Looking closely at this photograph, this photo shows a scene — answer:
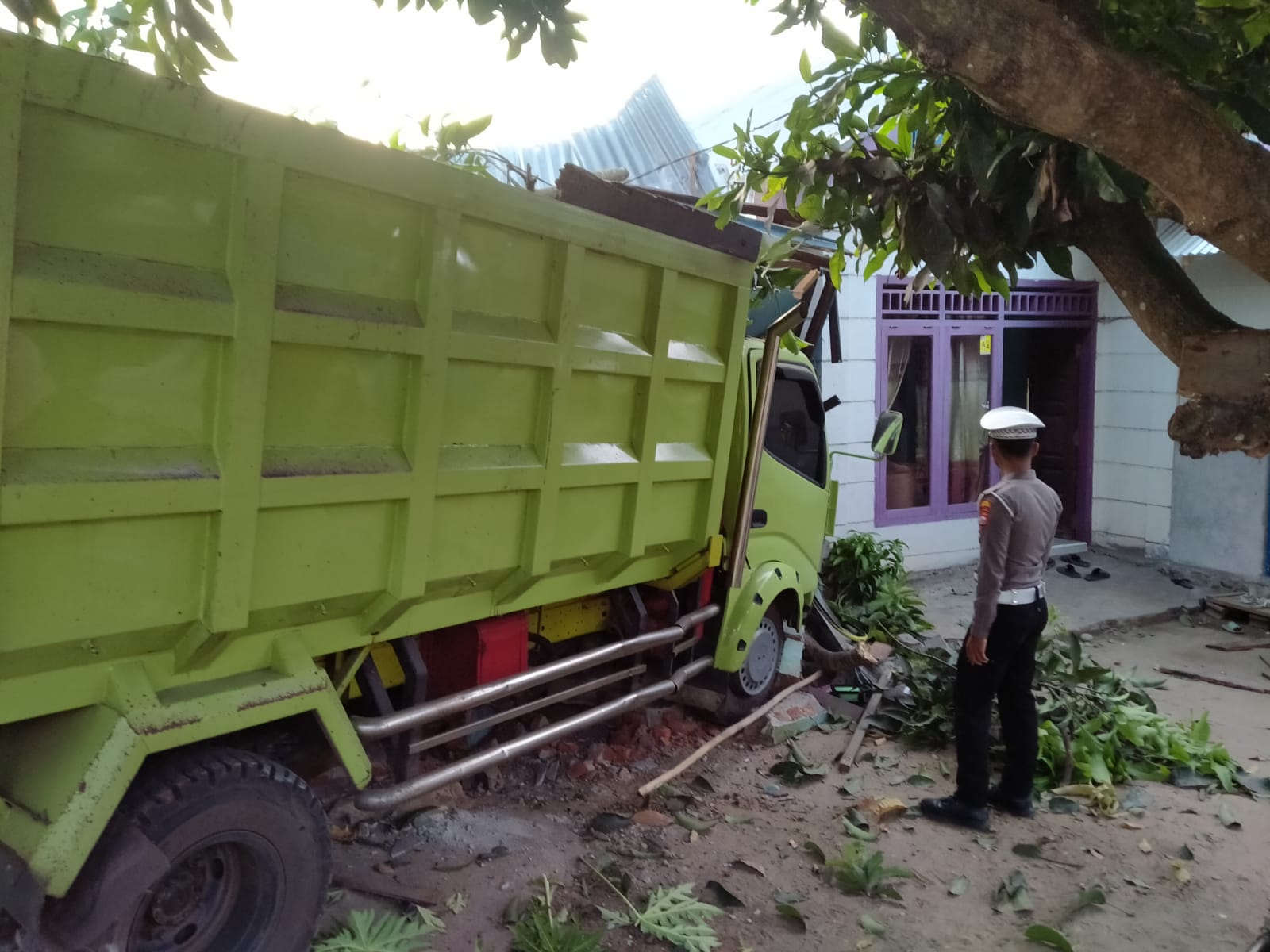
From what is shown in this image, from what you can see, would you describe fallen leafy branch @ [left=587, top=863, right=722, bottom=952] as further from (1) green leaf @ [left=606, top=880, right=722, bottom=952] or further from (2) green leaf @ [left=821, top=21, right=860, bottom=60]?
(2) green leaf @ [left=821, top=21, right=860, bottom=60]

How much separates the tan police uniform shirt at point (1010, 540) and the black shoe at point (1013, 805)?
83 centimetres

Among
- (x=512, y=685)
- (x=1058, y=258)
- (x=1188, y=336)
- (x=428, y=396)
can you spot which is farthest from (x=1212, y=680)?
(x=428, y=396)

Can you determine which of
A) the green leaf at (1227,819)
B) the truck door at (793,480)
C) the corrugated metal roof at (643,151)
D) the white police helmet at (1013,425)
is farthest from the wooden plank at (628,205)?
the corrugated metal roof at (643,151)

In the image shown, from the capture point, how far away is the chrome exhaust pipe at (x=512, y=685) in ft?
8.89

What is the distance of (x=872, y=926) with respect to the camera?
311 cm

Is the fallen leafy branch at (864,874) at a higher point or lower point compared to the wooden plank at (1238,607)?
lower

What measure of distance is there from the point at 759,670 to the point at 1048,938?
2015 mm

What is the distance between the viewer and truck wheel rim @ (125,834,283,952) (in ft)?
7.54

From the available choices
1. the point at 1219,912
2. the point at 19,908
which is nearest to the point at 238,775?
the point at 19,908

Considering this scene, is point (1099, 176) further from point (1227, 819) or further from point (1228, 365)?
point (1227, 819)

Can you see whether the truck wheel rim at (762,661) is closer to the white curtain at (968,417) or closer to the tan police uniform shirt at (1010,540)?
the tan police uniform shirt at (1010,540)

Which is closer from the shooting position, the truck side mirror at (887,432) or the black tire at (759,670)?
the truck side mirror at (887,432)

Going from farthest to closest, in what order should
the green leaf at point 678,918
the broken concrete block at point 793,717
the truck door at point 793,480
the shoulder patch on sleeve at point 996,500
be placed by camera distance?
the broken concrete block at point 793,717, the truck door at point 793,480, the shoulder patch on sleeve at point 996,500, the green leaf at point 678,918

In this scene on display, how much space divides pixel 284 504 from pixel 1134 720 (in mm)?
4401
